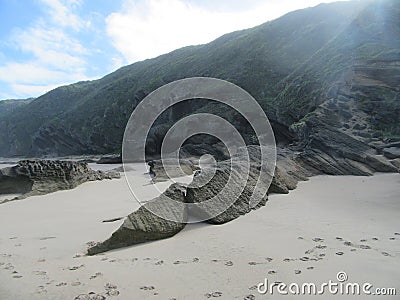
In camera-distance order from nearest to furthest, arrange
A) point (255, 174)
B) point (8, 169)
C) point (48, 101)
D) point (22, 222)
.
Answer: point (22, 222) < point (255, 174) < point (8, 169) < point (48, 101)

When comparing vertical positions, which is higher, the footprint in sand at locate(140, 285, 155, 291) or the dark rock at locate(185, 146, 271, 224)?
the dark rock at locate(185, 146, 271, 224)

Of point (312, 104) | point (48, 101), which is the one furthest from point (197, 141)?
point (48, 101)

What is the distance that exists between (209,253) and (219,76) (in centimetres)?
3966

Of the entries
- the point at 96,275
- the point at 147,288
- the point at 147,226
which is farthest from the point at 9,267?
the point at 147,288

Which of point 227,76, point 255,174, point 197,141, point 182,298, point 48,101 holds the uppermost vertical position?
point 48,101

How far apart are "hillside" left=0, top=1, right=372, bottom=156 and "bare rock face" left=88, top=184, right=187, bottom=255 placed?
21.3 metres

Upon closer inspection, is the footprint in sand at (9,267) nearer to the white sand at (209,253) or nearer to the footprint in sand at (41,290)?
the white sand at (209,253)

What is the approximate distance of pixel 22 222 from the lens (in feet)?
21.3

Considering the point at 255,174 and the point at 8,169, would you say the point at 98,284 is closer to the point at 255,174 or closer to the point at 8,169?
the point at 255,174

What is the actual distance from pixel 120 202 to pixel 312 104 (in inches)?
677

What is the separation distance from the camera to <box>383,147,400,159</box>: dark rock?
1311 cm

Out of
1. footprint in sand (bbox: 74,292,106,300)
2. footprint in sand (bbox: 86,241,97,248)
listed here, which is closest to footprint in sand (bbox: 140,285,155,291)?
footprint in sand (bbox: 74,292,106,300)

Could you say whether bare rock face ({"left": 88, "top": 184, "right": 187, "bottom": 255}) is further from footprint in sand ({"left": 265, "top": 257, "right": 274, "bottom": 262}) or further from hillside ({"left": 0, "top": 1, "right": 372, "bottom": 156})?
hillside ({"left": 0, "top": 1, "right": 372, "bottom": 156})

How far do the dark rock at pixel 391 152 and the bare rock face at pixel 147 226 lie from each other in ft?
35.2
